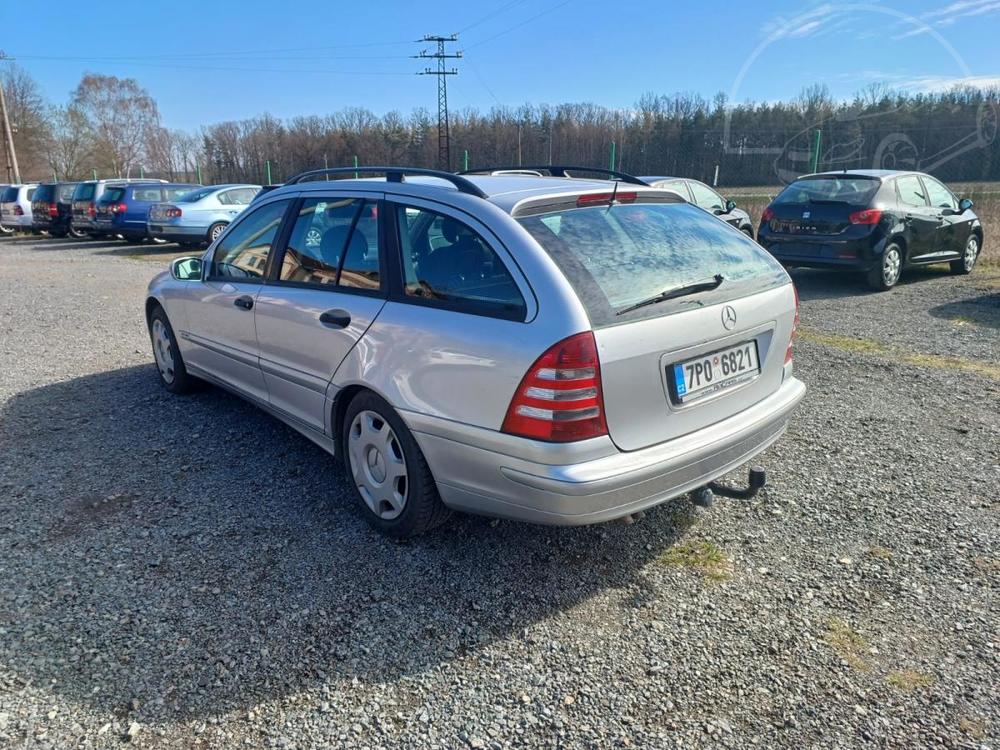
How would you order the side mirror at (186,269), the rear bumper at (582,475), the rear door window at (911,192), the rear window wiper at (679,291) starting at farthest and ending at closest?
the rear door window at (911,192) < the side mirror at (186,269) < the rear window wiper at (679,291) < the rear bumper at (582,475)

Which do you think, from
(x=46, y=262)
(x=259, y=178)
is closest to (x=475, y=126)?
(x=259, y=178)

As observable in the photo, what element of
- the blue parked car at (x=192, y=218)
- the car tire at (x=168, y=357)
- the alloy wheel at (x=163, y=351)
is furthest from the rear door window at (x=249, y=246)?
the blue parked car at (x=192, y=218)

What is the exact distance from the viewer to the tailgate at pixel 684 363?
2.72 m

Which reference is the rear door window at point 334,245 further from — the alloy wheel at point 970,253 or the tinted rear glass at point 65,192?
the tinted rear glass at point 65,192

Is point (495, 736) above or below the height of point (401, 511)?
below

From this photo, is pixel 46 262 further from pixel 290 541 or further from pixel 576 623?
pixel 576 623

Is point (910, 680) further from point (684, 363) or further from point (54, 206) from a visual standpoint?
point (54, 206)

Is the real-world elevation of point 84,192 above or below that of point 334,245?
above

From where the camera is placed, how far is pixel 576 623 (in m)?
2.81

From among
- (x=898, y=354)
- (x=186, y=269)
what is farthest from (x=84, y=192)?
(x=898, y=354)

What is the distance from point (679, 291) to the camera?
3.00m

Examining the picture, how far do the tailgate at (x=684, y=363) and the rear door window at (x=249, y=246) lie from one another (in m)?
2.43

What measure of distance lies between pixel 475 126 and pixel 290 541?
39.4 meters

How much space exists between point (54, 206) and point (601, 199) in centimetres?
2405
